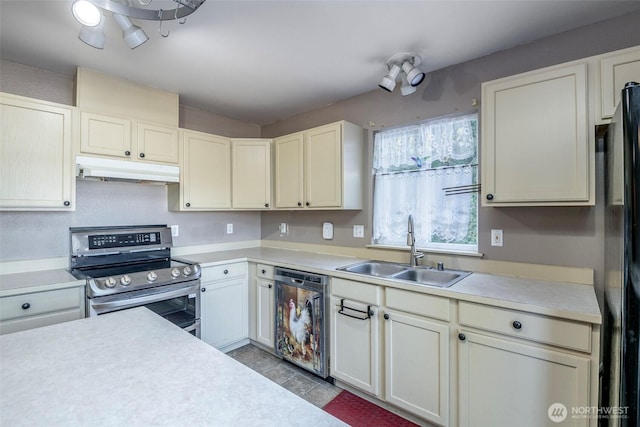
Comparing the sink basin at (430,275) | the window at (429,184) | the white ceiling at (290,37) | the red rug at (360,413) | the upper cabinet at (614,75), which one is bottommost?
the red rug at (360,413)

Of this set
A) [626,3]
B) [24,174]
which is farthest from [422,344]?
[24,174]

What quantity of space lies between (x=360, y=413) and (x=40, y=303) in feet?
6.89

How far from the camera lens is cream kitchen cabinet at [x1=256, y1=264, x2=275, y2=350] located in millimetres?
2691

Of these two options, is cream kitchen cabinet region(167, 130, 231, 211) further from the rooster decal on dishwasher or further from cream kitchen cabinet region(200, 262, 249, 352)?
the rooster decal on dishwasher

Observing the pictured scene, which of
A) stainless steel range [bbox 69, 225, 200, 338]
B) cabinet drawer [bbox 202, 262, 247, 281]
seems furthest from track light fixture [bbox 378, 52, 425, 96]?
stainless steel range [bbox 69, 225, 200, 338]

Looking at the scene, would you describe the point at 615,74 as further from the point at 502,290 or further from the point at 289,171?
the point at 289,171

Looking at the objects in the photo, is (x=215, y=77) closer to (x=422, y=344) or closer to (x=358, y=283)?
(x=358, y=283)

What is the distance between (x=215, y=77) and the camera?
2475mm

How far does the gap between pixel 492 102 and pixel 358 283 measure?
1400 mm

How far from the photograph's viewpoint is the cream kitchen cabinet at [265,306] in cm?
269

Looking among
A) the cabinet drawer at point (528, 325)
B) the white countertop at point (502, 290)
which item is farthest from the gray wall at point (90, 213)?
the cabinet drawer at point (528, 325)

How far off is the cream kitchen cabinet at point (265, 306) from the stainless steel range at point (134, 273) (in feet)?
1.74

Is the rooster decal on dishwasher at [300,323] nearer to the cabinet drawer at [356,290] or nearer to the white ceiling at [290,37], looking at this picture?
the cabinet drawer at [356,290]
